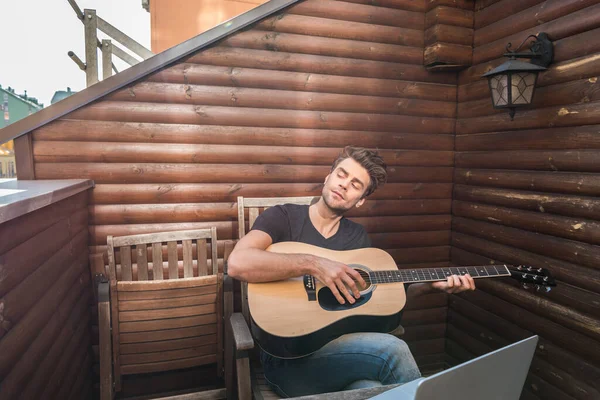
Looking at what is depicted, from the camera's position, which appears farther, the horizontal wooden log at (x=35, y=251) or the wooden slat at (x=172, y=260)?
the wooden slat at (x=172, y=260)

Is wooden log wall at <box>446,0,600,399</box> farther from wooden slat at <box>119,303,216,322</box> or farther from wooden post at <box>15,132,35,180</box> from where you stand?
wooden post at <box>15,132,35,180</box>

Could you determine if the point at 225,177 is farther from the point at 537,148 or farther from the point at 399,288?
the point at 537,148

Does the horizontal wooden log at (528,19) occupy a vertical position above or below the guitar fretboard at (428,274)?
above

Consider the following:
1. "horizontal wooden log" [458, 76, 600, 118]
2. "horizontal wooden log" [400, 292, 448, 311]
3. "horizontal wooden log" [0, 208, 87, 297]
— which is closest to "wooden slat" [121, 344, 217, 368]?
"horizontal wooden log" [0, 208, 87, 297]

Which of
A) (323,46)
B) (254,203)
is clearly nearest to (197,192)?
(254,203)

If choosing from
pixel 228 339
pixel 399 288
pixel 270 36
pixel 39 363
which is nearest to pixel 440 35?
pixel 270 36

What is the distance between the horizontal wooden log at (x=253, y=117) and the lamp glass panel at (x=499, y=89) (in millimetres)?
626

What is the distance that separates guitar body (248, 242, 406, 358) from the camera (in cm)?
149

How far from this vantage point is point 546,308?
7.32 ft

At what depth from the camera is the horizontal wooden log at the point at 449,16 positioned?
267 cm

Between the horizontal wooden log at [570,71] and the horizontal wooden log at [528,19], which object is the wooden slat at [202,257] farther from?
the horizontal wooden log at [528,19]

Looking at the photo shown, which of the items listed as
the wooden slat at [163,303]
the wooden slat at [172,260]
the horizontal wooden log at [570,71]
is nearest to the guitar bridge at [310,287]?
the wooden slat at [163,303]

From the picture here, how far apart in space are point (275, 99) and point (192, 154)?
26.7 inches

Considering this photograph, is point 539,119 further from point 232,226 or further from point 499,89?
point 232,226
